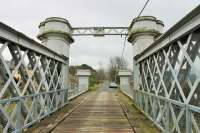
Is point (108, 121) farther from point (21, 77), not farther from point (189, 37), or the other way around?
point (189, 37)

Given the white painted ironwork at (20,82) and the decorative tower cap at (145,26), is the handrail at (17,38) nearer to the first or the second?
the white painted ironwork at (20,82)

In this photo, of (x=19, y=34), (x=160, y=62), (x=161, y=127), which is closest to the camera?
(x=19, y=34)

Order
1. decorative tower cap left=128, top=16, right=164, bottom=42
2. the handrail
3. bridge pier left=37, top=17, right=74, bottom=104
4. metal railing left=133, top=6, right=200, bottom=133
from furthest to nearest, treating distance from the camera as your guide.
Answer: bridge pier left=37, top=17, right=74, bottom=104 < decorative tower cap left=128, top=16, right=164, bottom=42 < the handrail < metal railing left=133, top=6, right=200, bottom=133

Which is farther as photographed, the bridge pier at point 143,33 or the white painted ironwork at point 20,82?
the bridge pier at point 143,33

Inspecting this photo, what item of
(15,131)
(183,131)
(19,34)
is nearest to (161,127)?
(183,131)

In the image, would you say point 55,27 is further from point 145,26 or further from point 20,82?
point 20,82

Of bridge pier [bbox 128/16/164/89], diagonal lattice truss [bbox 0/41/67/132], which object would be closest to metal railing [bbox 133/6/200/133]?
diagonal lattice truss [bbox 0/41/67/132]

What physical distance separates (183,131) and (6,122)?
142 inches

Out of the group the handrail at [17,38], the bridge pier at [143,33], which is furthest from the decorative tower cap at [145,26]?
the handrail at [17,38]

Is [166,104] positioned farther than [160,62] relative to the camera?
No

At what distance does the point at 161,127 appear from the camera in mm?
6609

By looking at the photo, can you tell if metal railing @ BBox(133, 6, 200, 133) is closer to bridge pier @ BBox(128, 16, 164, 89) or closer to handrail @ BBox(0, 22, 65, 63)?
handrail @ BBox(0, 22, 65, 63)

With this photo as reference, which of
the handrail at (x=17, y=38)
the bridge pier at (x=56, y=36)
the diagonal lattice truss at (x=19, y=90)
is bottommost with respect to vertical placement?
the diagonal lattice truss at (x=19, y=90)

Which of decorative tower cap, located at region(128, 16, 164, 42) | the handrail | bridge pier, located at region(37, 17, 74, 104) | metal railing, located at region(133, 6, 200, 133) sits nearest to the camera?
metal railing, located at region(133, 6, 200, 133)
